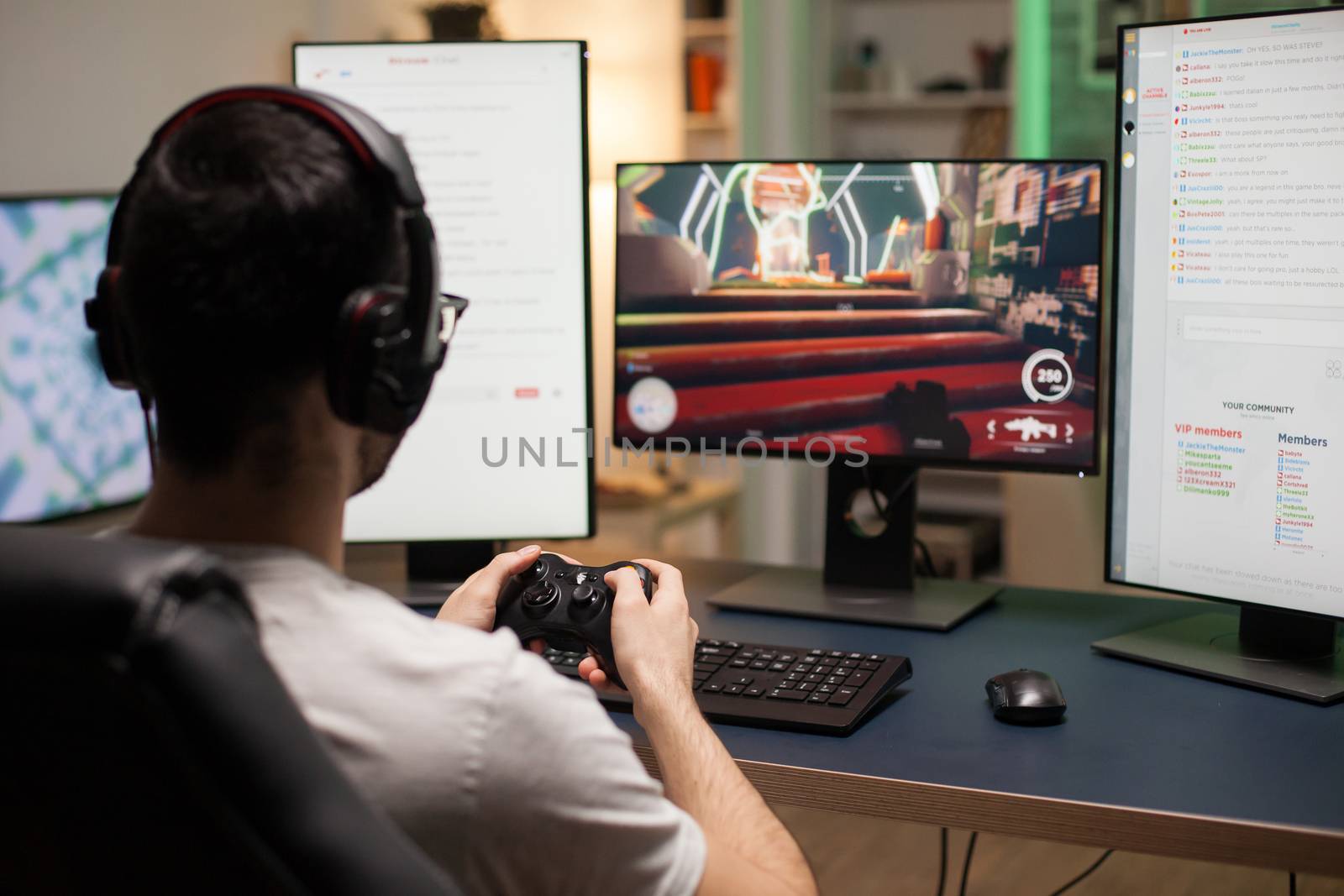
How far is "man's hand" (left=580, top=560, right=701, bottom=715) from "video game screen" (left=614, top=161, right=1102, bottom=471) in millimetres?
490

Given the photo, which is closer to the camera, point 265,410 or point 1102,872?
point 265,410

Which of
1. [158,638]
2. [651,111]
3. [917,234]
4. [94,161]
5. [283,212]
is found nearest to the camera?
[158,638]

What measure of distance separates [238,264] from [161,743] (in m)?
0.25

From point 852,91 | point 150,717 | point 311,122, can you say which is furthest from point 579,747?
point 852,91

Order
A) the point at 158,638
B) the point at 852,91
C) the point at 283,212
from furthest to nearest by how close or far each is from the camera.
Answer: the point at 852,91
the point at 283,212
the point at 158,638

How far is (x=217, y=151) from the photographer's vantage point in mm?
695

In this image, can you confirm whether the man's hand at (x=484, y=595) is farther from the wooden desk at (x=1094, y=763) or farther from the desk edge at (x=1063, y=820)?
the desk edge at (x=1063, y=820)

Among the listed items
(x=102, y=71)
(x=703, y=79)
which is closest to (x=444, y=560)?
(x=102, y=71)

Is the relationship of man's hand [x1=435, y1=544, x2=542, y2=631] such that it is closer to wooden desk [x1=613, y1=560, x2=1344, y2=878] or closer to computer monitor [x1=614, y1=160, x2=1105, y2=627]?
wooden desk [x1=613, y1=560, x2=1344, y2=878]

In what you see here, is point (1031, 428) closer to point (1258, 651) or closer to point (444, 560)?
point (1258, 651)

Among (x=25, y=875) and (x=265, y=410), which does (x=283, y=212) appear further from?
(x=25, y=875)

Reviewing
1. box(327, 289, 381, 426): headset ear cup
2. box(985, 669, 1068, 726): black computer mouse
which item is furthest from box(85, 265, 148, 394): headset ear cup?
box(985, 669, 1068, 726): black computer mouse

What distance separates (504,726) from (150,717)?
191mm

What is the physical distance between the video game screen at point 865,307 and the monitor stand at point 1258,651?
209 millimetres
